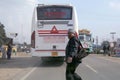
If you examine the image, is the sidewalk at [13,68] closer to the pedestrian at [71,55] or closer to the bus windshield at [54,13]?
the bus windshield at [54,13]

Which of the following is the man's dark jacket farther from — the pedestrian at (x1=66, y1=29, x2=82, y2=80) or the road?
the road

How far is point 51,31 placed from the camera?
2591 centimetres

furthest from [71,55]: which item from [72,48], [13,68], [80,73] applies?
[13,68]

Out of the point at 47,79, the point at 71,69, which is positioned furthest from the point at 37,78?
the point at 71,69

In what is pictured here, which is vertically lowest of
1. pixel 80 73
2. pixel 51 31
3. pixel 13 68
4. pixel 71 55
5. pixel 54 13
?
pixel 13 68

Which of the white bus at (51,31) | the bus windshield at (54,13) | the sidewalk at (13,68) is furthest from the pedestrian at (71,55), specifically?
the bus windshield at (54,13)

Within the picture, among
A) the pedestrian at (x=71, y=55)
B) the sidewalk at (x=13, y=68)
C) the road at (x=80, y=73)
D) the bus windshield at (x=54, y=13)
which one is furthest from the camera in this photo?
the bus windshield at (x=54, y=13)

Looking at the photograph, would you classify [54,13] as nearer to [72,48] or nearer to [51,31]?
[51,31]

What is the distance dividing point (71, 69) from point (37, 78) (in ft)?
21.2

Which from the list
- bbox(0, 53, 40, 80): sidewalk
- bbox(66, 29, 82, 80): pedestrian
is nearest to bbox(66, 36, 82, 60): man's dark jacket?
bbox(66, 29, 82, 80): pedestrian

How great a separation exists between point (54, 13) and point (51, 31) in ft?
4.72

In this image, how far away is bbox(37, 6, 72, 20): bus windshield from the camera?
86.4ft

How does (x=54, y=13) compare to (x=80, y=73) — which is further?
(x=54, y=13)

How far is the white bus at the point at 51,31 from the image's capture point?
25750 mm
